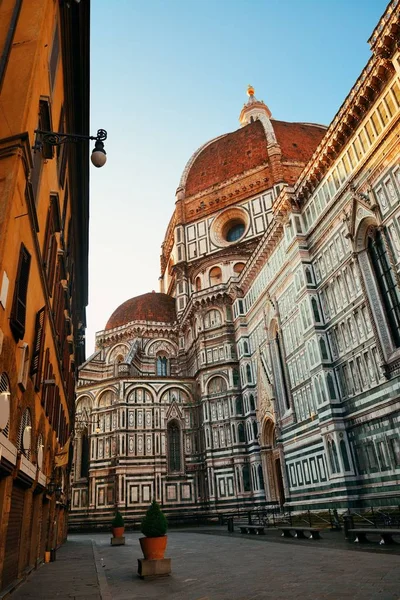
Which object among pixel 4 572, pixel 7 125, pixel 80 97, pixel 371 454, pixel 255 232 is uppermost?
pixel 255 232

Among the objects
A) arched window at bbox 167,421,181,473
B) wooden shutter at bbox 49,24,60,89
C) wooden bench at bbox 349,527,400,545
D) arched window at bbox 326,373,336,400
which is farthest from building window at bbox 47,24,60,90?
arched window at bbox 167,421,181,473

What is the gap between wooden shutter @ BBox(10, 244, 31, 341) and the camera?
299 inches

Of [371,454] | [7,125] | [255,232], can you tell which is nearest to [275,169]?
[255,232]

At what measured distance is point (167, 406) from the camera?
126 feet

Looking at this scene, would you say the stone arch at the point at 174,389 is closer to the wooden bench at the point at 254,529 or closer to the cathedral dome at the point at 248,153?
the wooden bench at the point at 254,529

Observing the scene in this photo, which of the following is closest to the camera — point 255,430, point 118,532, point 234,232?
point 118,532

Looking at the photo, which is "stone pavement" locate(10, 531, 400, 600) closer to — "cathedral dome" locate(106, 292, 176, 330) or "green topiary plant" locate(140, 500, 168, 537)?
"green topiary plant" locate(140, 500, 168, 537)

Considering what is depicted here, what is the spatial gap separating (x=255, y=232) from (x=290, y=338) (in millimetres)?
18941

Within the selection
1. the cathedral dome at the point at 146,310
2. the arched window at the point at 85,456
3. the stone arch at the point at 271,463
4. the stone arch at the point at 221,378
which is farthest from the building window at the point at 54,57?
the cathedral dome at the point at 146,310

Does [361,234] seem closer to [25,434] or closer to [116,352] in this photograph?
[25,434]

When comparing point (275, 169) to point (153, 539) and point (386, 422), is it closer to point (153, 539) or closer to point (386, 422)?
point (386, 422)

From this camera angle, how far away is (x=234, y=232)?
155 feet

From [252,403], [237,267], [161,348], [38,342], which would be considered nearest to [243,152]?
[237,267]

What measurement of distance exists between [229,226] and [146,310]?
12918 millimetres
